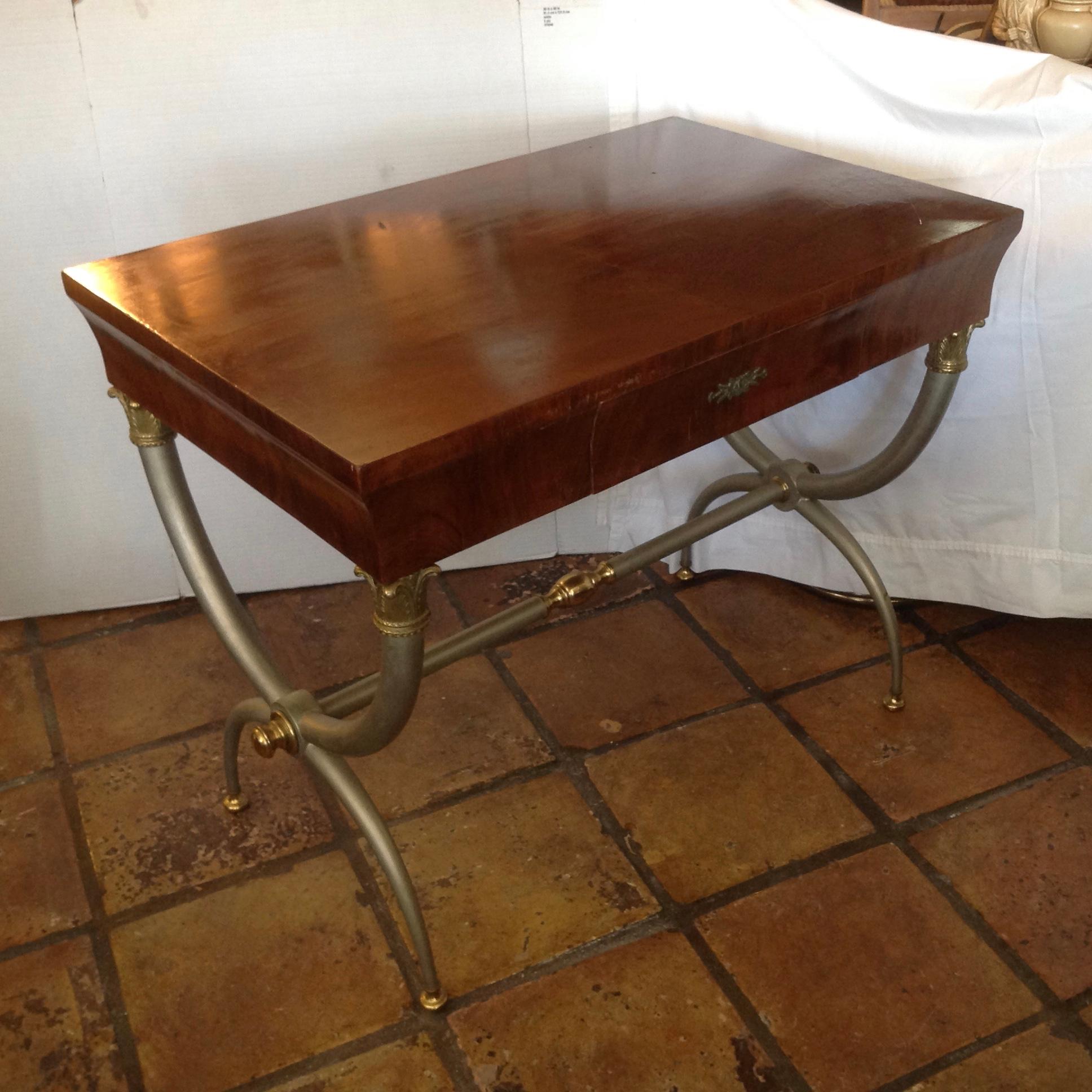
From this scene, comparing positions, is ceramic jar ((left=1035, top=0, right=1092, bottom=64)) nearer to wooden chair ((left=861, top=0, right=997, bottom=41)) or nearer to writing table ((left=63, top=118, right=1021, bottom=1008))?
wooden chair ((left=861, top=0, right=997, bottom=41))

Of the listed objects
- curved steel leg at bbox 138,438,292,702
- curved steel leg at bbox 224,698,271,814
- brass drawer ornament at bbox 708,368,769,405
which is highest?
brass drawer ornament at bbox 708,368,769,405

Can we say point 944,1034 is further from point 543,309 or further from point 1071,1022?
point 543,309

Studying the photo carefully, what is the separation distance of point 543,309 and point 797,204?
448 millimetres

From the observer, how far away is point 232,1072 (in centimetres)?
143

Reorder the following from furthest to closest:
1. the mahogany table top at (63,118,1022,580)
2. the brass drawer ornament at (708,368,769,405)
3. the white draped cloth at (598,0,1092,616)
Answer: the white draped cloth at (598,0,1092,616), the brass drawer ornament at (708,368,769,405), the mahogany table top at (63,118,1022,580)

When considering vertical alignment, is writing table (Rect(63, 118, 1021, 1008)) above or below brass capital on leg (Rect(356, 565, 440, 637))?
above

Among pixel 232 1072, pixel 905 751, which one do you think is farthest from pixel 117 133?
pixel 905 751

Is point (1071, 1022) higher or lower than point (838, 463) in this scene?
lower

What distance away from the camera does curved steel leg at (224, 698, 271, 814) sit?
1597 mm

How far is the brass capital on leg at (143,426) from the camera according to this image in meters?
1.45

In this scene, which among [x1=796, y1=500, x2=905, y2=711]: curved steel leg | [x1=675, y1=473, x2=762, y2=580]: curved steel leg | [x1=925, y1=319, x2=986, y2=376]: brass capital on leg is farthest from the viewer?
[x1=675, y1=473, x2=762, y2=580]: curved steel leg

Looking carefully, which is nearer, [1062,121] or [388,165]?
[1062,121]

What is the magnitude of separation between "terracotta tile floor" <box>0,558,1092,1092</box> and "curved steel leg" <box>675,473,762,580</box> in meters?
0.06

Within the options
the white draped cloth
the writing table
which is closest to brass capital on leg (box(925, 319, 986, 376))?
the writing table
